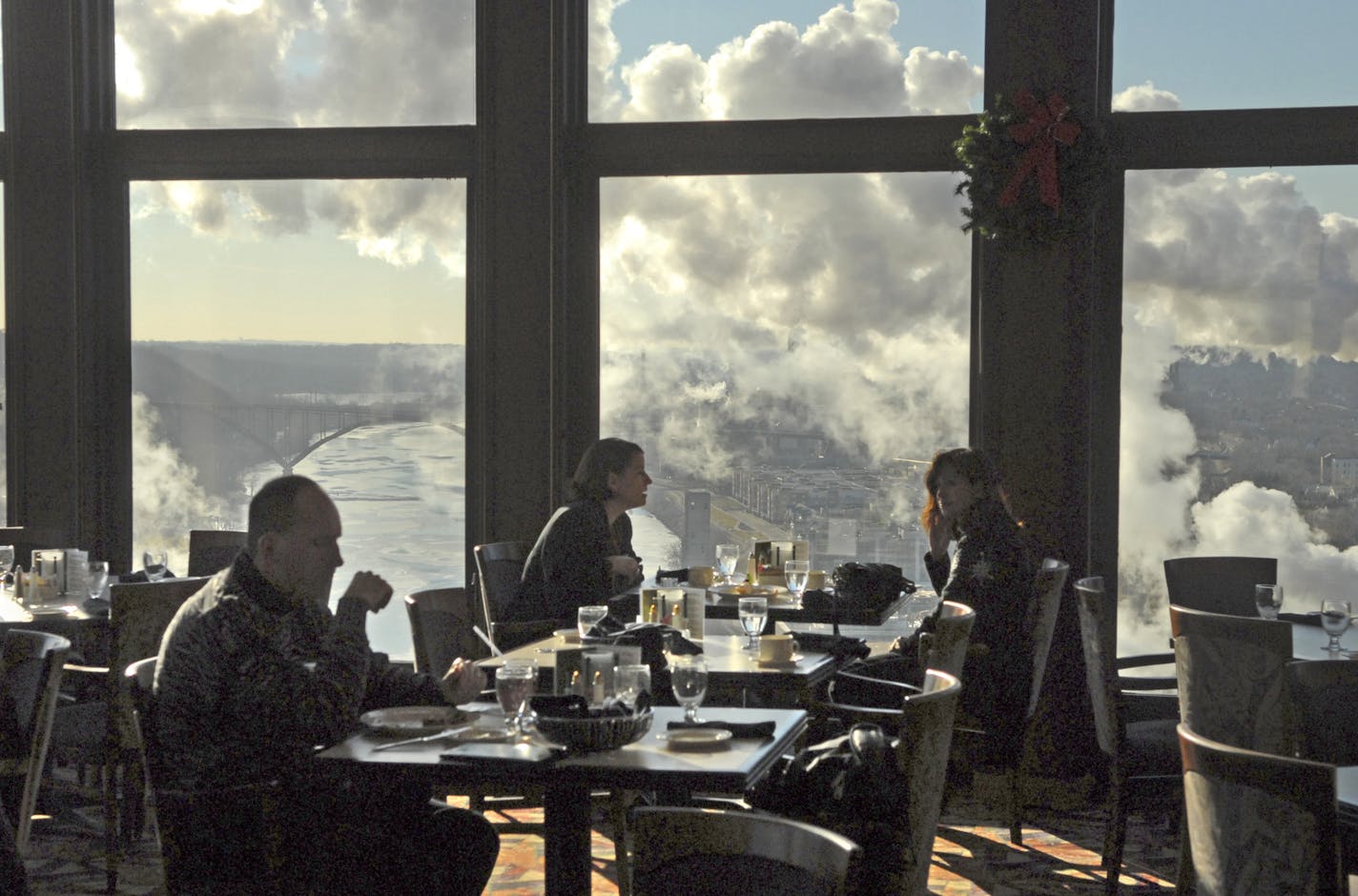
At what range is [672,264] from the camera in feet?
22.7

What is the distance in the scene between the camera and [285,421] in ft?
24.0

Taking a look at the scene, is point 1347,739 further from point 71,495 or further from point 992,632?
point 71,495

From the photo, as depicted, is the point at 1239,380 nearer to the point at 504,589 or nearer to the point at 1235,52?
the point at 1235,52

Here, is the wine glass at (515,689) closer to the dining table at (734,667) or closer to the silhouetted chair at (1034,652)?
the dining table at (734,667)

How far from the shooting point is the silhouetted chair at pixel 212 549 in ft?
22.0

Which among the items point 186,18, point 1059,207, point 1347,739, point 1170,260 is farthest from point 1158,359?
point 186,18

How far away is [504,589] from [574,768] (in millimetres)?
3143

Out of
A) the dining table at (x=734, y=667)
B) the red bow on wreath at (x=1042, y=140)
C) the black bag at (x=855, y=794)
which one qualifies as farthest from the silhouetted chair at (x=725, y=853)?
the red bow on wreath at (x=1042, y=140)

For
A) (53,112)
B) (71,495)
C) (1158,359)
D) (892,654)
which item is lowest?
(892,654)

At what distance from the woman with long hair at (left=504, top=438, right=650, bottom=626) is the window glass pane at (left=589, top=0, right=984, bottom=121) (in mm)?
1810

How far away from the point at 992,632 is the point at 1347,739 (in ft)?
6.36

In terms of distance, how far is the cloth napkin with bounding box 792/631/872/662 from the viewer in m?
4.79

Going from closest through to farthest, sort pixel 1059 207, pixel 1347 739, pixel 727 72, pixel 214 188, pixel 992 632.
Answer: pixel 1347 739 < pixel 992 632 < pixel 1059 207 < pixel 727 72 < pixel 214 188

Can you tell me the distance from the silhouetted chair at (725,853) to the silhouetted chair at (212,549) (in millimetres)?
4839
